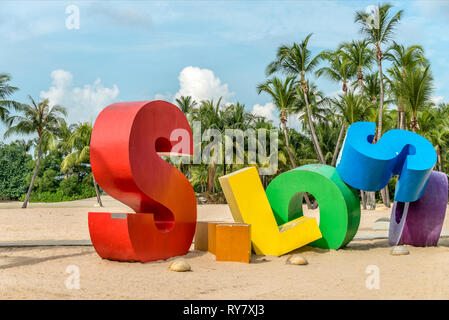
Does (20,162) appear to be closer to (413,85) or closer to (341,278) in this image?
(413,85)

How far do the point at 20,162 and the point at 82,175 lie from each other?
737 cm

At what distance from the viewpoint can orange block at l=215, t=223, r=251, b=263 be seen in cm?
970

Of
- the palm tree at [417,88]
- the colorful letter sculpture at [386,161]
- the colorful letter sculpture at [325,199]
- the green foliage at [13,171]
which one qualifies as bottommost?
the green foliage at [13,171]

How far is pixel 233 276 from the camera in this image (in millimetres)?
8359

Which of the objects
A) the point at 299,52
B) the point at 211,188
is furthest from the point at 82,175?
the point at 299,52

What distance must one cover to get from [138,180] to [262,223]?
10.3 ft

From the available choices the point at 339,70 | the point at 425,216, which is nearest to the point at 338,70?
the point at 339,70

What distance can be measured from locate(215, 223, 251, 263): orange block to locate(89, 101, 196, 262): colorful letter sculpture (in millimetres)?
1095

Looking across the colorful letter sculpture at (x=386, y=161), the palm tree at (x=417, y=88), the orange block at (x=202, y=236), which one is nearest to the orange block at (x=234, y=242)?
the orange block at (x=202, y=236)

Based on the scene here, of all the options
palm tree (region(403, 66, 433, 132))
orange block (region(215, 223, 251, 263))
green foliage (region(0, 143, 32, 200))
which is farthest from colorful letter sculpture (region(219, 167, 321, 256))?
green foliage (region(0, 143, 32, 200))

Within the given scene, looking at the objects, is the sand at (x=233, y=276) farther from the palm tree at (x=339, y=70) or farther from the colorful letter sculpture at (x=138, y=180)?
the palm tree at (x=339, y=70)

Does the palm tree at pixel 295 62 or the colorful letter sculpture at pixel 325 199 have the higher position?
the palm tree at pixel 295 62

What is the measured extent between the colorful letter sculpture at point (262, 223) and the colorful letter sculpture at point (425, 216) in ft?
9.03

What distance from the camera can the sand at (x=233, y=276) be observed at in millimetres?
6988
